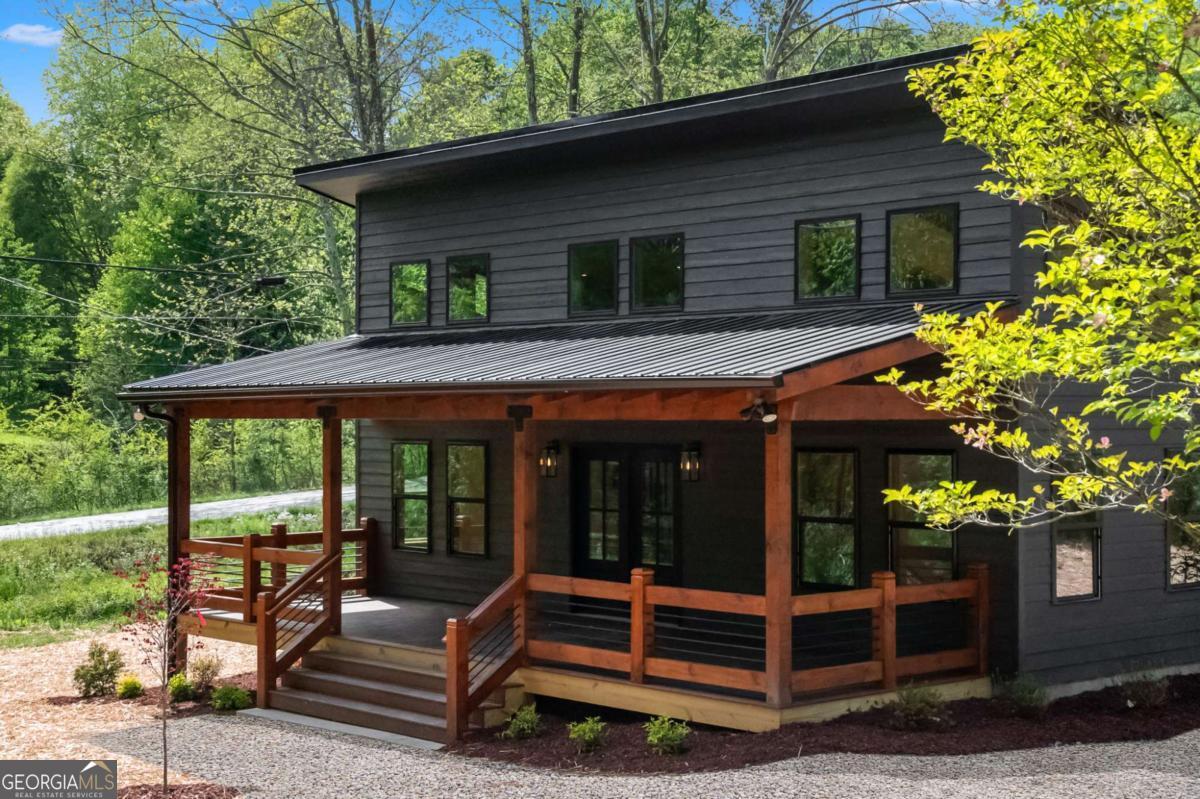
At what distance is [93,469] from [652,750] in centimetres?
2464

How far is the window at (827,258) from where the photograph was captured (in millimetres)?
11859

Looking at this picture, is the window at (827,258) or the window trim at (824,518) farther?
the window at (827,258)

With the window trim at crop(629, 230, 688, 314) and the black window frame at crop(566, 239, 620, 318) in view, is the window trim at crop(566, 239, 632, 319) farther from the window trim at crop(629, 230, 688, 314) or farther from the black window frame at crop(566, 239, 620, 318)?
the window trim at crop(629, 230, 688, 314)

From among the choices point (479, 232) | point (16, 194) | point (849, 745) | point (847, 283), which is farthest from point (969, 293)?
point (16, 194)

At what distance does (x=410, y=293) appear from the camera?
1603 cm

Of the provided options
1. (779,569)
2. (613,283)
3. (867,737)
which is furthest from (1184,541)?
(613,283)

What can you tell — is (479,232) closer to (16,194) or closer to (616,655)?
(616,655)

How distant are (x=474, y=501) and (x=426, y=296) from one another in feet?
9.28

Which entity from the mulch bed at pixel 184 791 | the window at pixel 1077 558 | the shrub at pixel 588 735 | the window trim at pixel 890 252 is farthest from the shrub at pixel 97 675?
the window at pixel 1077 558

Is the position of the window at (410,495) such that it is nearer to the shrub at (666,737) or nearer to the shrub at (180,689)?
the shrub at (180,689)

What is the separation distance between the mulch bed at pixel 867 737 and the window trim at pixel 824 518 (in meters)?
1.85

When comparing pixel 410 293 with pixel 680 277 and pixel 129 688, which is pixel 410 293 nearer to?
pixel 680 277

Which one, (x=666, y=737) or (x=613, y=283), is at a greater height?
(x=613, y=283)

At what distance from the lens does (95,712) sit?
40.0ft
